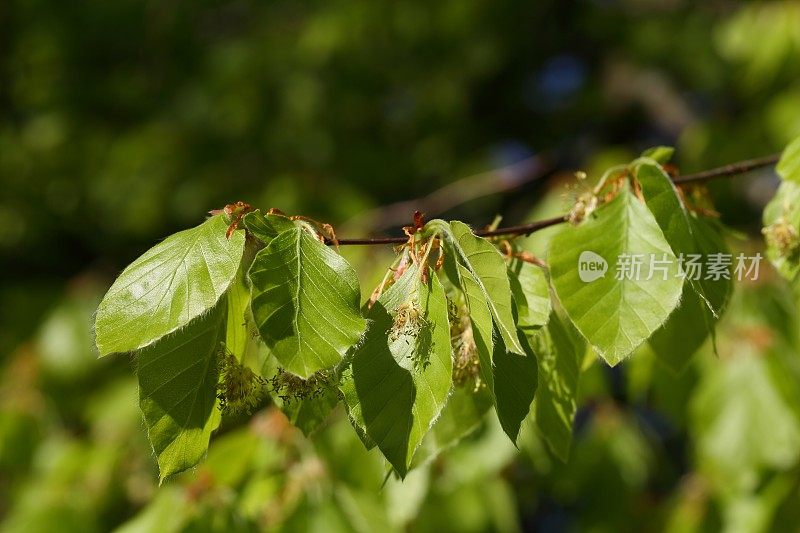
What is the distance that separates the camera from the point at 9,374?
3.63 m

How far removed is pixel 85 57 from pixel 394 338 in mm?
4291

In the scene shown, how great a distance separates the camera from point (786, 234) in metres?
1.17

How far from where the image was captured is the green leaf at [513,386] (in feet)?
2.87

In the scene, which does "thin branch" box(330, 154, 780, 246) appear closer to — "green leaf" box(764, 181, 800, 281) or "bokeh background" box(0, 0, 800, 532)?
"green leaf" box(764, 181, 800, 281)

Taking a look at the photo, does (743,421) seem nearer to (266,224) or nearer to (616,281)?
(616,281)

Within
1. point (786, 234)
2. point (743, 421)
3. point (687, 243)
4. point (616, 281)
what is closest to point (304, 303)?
point (616, 281)

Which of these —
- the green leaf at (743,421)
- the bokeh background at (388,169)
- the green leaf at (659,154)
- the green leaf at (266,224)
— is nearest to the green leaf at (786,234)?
the green leaf at (659,154)

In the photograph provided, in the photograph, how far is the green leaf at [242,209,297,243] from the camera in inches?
36.3

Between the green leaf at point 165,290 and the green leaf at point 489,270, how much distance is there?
0.24 metres

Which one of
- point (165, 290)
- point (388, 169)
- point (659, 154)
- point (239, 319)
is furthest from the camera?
point (388, 169)

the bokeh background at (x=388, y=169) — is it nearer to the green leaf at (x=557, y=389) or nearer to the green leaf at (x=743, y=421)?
the green leaf at (x=743, y=421)

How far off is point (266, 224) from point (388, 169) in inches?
136

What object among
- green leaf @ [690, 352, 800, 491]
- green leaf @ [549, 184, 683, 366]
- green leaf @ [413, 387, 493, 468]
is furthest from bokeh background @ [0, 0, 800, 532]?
green leaf @ [549, 184, 683, 366]

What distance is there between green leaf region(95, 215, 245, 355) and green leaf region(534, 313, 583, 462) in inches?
17.8
